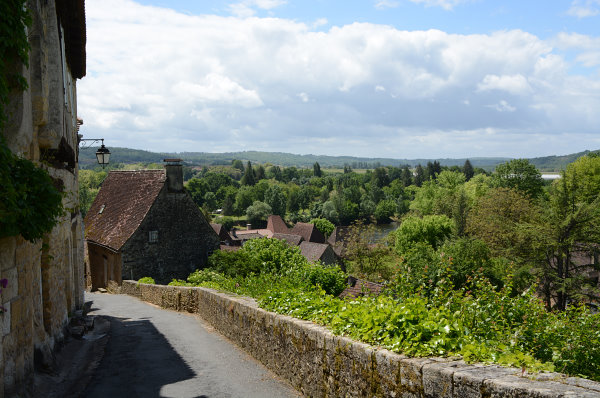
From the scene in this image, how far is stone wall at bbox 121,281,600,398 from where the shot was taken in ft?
11.3

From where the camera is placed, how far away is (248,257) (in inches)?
953

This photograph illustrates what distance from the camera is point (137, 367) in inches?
334

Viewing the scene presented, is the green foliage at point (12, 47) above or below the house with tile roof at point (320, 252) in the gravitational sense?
above

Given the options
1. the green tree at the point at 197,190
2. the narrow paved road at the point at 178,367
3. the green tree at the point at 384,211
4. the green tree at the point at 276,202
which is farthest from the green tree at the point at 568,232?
the green tree at the point at 197,190

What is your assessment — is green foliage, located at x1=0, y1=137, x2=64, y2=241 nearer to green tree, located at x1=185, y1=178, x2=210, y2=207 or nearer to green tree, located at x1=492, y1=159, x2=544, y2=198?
green tree, located at x1=492, y1=159, x2=544, y2=198

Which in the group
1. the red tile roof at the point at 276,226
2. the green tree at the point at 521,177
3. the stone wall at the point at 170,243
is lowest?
the red tile roof at the point at 276,226

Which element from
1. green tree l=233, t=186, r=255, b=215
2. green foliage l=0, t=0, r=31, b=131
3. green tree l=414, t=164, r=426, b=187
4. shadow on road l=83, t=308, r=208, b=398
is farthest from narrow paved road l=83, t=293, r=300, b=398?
green tree l=414, t=164, r=426, b=187

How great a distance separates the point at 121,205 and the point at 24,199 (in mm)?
23545

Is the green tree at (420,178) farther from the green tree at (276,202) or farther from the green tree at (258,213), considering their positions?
the green tree at (258,213)

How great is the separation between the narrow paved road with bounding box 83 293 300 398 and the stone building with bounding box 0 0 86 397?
3.68ft

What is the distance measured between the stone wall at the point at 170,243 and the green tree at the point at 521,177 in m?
44.4

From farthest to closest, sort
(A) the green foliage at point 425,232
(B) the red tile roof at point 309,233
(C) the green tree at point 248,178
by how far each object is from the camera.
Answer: (C) the green tree at point 248,178, (B) the red tile roof at point 309,233, (A) the green foliage at point 425,232

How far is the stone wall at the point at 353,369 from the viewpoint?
3.45 meters

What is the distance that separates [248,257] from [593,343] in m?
19.3
